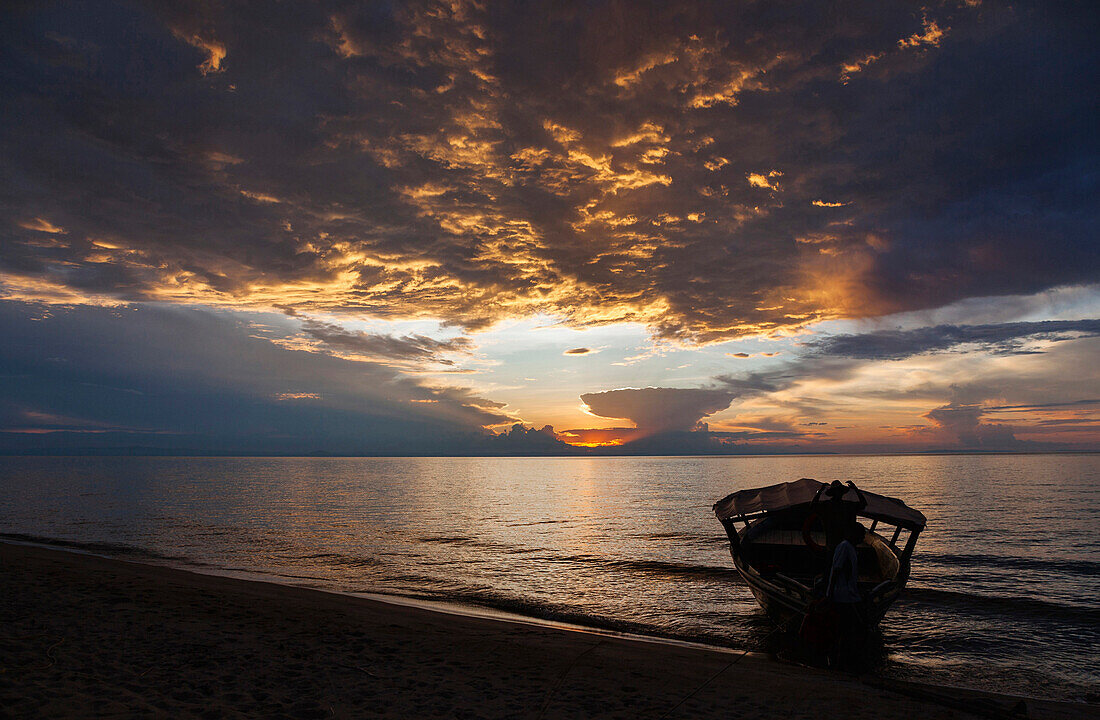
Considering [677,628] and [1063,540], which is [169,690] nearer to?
[677,628]

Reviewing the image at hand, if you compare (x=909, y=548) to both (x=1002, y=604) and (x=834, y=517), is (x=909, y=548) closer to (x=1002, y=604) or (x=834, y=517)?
(x=834, y=517)

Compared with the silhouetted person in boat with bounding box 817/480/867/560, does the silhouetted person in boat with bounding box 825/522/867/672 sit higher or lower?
lower

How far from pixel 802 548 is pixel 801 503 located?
409 cm

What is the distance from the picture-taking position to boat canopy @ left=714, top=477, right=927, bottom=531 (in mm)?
15469

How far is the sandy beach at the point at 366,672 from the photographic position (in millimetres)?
8016

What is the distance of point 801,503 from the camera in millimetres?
15844

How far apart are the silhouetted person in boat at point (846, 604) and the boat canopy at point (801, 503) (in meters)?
2.09

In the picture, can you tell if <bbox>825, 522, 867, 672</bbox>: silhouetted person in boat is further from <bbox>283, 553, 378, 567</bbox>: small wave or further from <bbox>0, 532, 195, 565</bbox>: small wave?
<bbox>0, 532, 195, 565</bbox>: small wave

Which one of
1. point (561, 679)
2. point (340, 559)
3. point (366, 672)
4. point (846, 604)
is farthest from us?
point (340, 559)

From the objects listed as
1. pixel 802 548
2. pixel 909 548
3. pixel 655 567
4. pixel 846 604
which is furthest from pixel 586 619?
pixel 909 548

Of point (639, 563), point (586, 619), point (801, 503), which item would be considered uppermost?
point (801, 503)

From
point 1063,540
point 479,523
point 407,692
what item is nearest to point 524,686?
point 407,692

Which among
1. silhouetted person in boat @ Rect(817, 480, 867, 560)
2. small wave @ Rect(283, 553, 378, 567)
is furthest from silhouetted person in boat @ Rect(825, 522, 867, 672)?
small wave @ Rect(283, 553, 378, 567)

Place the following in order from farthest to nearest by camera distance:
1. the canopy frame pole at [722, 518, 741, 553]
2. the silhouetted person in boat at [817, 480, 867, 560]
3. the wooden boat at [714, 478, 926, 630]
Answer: the canopy frame pole at [722, 518, 741, 553] < the wooden boat at [714, 478, 926, 630] < the silhouetted person in boat at [817, 480, 867, 560]
